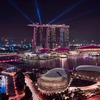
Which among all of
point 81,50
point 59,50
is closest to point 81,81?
point 59,50

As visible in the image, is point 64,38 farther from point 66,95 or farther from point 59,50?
point 66,95

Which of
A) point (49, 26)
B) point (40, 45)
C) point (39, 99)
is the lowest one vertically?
point (39, 99)

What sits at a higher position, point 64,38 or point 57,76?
point 64,38

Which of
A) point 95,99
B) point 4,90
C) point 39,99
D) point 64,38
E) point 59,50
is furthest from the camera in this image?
point 64,38

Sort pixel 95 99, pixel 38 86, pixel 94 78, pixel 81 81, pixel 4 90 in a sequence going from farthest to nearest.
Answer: pixel 94 78, pixel 81 81, pixel 38 86, pixel 4 90, pixel 95 99

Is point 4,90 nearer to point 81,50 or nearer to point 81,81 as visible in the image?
point 81,81

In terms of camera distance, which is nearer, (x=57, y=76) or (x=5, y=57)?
(x=57, y=76)
